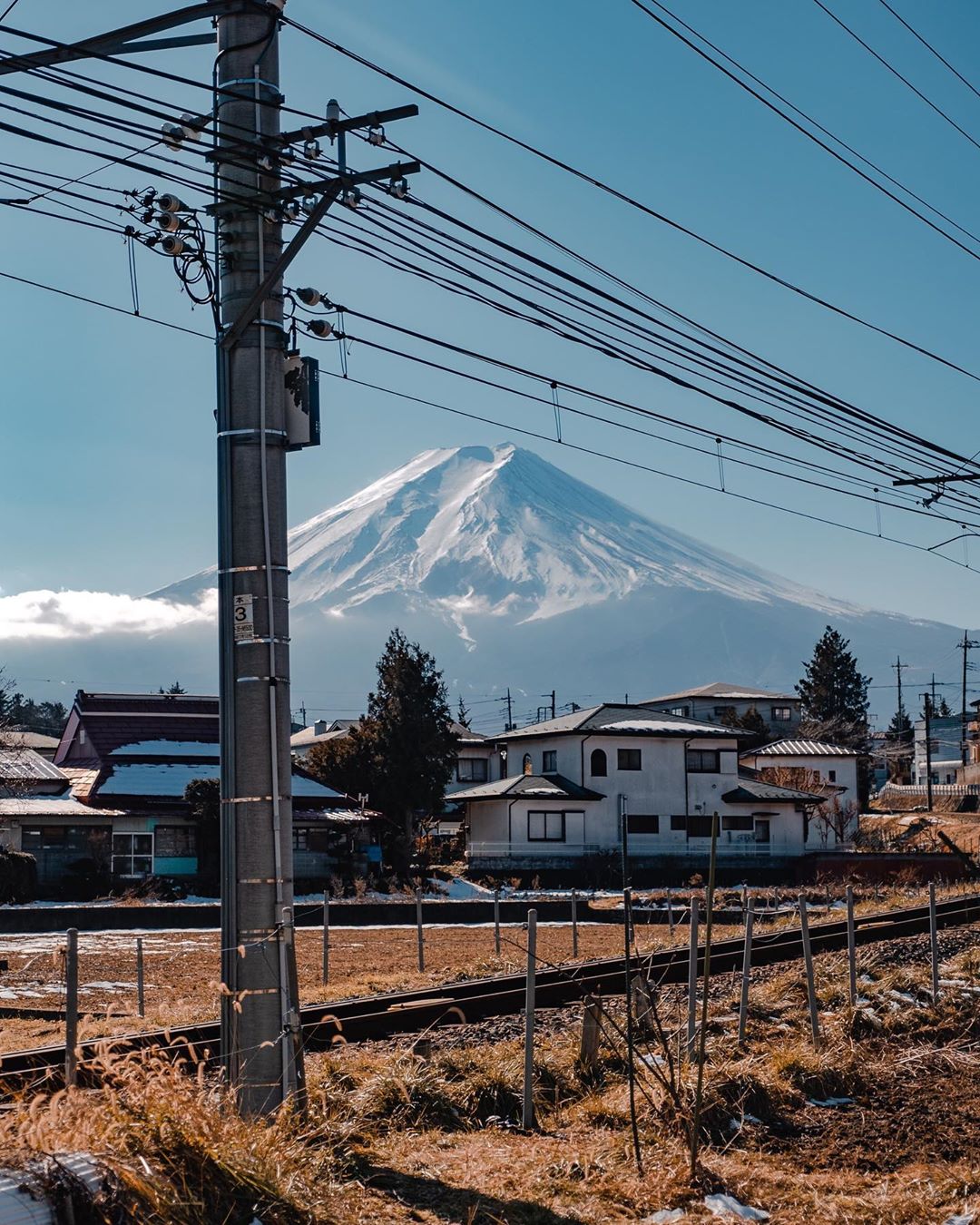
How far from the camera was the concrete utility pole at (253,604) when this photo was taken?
8.40 meters

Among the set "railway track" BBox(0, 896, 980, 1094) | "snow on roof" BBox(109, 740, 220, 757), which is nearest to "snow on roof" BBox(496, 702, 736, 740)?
"snow on roof" BBox(109, 740, 220, 757)

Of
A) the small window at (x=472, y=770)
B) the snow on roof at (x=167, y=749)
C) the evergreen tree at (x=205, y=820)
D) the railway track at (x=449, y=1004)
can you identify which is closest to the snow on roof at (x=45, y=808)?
the evergreen tree at (x=205, y=820)

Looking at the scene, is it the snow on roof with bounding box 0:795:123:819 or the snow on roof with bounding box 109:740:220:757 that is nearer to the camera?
the snow on roof with bounding box 0:795:123:819

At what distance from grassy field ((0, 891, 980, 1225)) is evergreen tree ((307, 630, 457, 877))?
121ft

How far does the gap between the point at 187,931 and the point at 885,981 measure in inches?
753

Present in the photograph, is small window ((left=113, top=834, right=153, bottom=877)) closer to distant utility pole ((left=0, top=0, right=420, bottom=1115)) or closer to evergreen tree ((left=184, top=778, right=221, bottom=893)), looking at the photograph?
evergreen tree ((left=184, top=778, right=221, bottom=893))

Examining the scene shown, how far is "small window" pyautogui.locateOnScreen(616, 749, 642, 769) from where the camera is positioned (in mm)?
55219

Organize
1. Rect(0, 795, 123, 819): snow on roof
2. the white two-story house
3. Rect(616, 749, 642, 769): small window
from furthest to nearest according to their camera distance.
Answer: Rect(616, 749, 642, 769): small window < the white two-story house < Rect(0, 795, 123, 819): snow on roof

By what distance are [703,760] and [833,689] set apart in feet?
139

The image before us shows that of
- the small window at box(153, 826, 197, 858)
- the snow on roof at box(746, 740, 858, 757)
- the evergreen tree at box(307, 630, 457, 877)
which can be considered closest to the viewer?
the small window at box(153, 826, 197, 858)

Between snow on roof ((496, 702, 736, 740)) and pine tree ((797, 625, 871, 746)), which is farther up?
pine tree ((797, 625, 871, 746))

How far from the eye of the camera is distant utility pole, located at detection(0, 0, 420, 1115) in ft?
27.6

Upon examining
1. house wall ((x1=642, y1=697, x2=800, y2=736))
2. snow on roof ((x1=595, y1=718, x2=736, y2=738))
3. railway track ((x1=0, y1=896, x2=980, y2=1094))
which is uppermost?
house wall ((x1=642, y1=697, x2=800, y2=736))

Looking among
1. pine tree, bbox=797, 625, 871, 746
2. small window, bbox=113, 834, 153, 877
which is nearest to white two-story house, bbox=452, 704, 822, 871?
small window, bbox=113, 834, 153, 877
